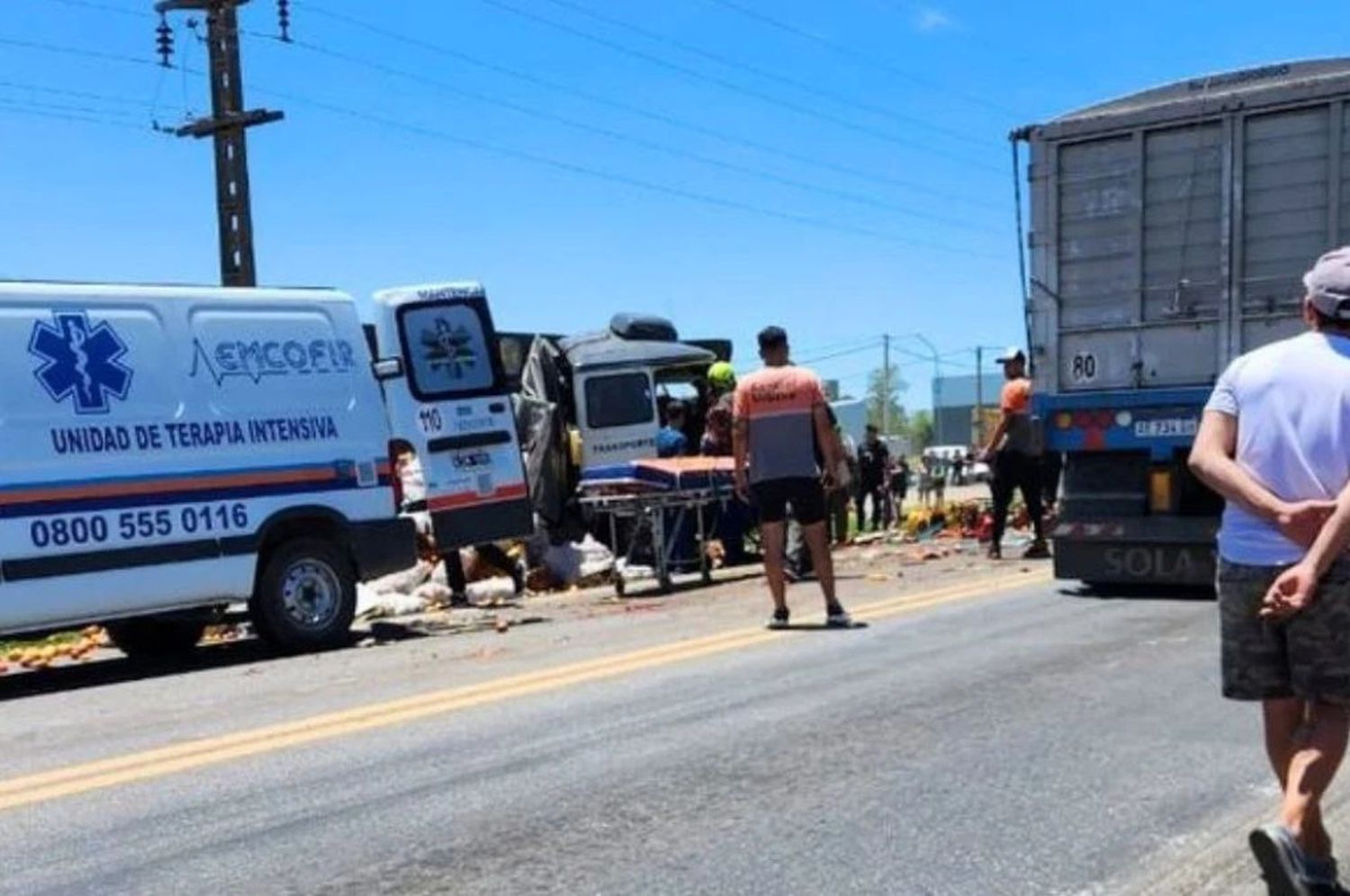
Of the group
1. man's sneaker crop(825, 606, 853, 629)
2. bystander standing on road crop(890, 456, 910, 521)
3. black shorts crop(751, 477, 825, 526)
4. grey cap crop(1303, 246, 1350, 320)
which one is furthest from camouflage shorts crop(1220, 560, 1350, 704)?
bystander standing on road crop(890, 456, 910, 521)

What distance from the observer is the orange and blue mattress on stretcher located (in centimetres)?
1291

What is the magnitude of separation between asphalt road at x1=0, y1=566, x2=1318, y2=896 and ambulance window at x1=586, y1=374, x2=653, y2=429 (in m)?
10.7

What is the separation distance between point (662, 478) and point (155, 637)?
174 inches

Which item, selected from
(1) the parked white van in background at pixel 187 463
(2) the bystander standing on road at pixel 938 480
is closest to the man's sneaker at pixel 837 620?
(1) the parked white van in background at pixel 187 463

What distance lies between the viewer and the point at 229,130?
28.0 metres

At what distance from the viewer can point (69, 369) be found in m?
8.83

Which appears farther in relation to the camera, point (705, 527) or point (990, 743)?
point (705, 527)

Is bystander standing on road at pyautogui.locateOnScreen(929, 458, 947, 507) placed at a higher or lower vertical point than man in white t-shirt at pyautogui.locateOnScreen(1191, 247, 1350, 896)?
lower

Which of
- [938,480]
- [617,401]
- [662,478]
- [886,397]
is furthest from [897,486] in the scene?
[886,397]

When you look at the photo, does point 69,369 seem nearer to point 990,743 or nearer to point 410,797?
point 410,797

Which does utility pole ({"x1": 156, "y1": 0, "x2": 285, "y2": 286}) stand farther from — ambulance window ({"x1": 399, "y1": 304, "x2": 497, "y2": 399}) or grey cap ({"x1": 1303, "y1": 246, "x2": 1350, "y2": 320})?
grey cap ({"x1": 1303, "y1": 246, "x2": 1350, "y2": 320})

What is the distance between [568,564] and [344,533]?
429 centimetres

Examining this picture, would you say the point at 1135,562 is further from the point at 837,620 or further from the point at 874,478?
the point at 874,478

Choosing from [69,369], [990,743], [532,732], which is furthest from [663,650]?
[69,369]
